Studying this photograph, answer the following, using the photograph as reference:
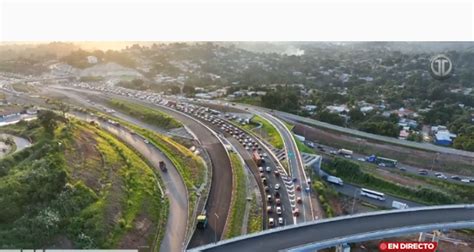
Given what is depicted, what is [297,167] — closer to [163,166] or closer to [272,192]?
[272,192]

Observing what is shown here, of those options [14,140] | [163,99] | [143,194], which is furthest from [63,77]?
[143,194]

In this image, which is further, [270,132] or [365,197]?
[270,132]

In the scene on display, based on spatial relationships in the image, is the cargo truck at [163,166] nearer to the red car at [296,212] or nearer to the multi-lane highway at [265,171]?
the multi-lane highway at [265,171]

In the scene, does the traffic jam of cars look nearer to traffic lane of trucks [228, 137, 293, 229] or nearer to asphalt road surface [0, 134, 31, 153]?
traffic lane of trucks [228, 137, 293, 229]

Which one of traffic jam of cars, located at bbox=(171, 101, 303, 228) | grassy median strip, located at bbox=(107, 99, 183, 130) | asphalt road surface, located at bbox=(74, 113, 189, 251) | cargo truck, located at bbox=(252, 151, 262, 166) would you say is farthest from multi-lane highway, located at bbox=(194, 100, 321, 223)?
grassy median strip, located at bbox=(107, 99, 183, 130)

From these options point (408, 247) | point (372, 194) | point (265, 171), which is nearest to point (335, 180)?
point (372, 194)
